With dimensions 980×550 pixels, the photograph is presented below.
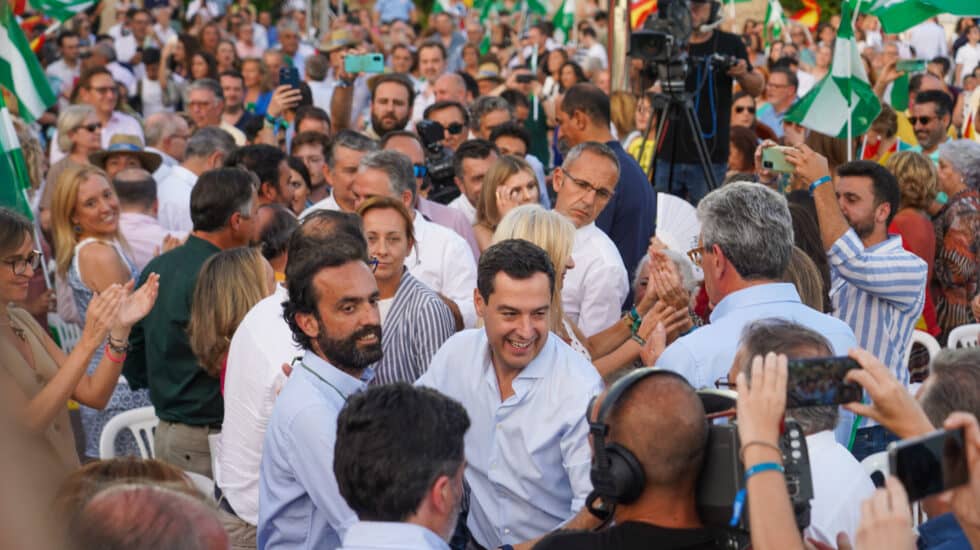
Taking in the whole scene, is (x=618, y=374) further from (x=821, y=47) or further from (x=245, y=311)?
(x=821, y=47)

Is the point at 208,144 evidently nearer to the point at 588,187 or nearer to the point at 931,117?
the point at 588,187

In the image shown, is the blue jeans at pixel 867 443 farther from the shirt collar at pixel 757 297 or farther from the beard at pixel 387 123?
the beard at pixel 387 123

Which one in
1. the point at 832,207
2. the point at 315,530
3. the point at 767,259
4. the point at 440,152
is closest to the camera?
the point at 315,530

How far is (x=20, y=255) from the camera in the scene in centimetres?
416

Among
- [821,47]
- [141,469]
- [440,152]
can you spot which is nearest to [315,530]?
[141,469]

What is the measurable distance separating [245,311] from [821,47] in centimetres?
1373

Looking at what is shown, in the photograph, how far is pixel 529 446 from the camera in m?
3.54

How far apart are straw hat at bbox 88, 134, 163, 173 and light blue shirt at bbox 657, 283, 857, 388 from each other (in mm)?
5496

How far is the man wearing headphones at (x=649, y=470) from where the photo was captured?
2.42 meters

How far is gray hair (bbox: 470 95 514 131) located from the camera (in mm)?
8953

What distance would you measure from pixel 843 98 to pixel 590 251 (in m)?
2.12

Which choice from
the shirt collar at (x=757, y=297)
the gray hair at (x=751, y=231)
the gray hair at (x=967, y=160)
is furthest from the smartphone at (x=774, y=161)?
the shirt collar at (x=757, y=297)

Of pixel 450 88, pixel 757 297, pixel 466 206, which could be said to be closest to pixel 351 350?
pixel 757 297

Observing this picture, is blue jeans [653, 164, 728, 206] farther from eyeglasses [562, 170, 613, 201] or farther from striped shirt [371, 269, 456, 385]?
striped shirt [371, 269, 456, 385]
